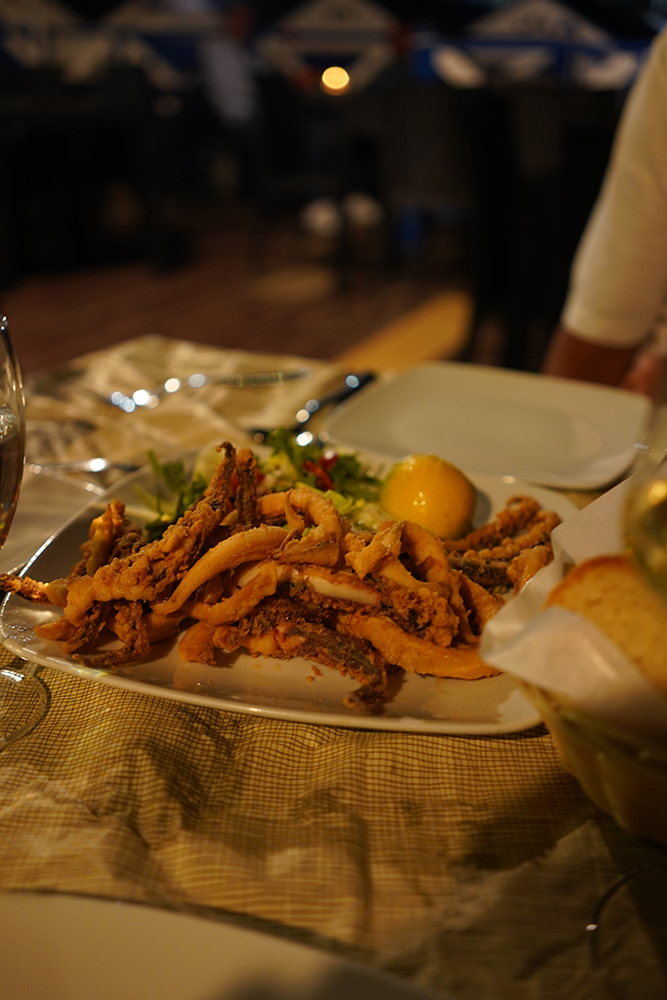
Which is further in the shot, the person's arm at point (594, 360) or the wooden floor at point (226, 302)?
the wooden floor at point (226, 302)

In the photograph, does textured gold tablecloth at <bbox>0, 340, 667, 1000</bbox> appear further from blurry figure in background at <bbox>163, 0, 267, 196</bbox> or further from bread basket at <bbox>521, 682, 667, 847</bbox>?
blurry figure in background at <bbox>163, 0, 267, 196</bbox>

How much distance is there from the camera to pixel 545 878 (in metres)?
0.61

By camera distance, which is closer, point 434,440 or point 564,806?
point 564,806

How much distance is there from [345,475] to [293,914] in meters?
0.77

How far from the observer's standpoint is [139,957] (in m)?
0.49

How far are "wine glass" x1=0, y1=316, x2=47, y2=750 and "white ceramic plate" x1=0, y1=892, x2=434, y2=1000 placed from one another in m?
0.31

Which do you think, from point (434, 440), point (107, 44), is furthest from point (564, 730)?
point (107, 44)

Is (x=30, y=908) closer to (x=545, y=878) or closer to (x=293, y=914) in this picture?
(x=293, y=914)

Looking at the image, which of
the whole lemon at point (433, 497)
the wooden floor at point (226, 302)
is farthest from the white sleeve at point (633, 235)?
the wooden floor at point (226, 302)

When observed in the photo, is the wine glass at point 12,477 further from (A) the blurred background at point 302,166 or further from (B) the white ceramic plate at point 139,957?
(A) the blurred background at point 302,166

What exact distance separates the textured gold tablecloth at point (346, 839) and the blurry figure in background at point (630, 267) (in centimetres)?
156

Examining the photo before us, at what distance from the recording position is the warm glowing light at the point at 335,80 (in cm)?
945

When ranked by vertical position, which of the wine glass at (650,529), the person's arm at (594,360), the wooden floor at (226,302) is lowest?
the wooden floor at (226,302)

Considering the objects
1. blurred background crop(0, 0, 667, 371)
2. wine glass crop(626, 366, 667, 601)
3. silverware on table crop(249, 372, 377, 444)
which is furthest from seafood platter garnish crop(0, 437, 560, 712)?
blurred background crop(0, 0, 667, 371)
